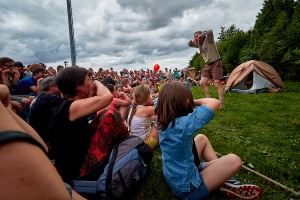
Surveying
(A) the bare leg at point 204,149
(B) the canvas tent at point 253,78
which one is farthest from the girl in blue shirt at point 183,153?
(B) the canvas tent at point 253,78

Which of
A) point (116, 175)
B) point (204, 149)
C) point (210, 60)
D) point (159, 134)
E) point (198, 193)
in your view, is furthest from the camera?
point (210, 60)

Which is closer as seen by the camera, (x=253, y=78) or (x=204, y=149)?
(x=204, y=149)

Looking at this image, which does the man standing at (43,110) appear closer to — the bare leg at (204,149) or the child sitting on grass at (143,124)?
the child sitting on grass at (143,124)

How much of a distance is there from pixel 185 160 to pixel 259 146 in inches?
86.2

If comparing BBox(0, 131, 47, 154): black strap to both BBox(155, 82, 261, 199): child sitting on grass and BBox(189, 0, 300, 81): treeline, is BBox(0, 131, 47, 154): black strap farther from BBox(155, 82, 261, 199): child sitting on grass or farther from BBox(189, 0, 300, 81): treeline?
BBox(189, 0, 300, 81): treeline

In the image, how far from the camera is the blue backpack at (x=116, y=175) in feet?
6.85

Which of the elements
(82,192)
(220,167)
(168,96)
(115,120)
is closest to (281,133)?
(220,167)

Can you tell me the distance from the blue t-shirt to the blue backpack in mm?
319

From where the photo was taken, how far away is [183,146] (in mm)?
2164

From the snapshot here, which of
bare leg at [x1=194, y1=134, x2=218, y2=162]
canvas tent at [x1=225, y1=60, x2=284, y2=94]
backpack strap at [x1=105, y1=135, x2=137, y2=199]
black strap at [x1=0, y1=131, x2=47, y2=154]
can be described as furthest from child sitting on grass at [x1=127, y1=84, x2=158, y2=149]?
canvas tent at [x1=225, y1=60, x2=284, y2=94]

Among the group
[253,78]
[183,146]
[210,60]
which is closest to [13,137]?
[183,146]

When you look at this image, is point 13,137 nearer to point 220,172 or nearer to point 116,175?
point 116,175

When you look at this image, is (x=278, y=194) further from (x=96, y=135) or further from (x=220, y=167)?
(x=96, y=135)

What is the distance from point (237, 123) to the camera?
5254mm
